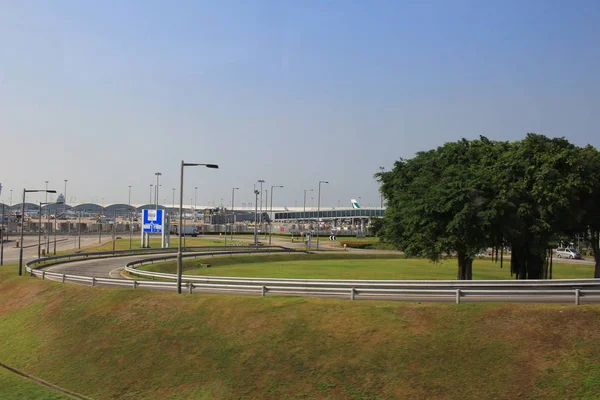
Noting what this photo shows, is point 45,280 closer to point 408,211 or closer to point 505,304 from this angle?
point 408,211

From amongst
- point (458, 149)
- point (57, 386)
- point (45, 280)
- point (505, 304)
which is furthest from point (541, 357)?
point (45, 280)

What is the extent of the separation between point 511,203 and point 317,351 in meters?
20.9

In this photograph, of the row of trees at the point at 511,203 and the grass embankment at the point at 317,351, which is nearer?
the grass embankment at the point at 317,351

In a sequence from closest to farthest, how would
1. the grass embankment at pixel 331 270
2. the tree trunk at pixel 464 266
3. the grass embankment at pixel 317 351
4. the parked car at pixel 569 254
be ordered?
1. the grass embankment at pixel 317 351
2. the tree trunk at pixel 464 266
3. the grass embankment at pixel 331 270
4. the parked car at pixel 569 254

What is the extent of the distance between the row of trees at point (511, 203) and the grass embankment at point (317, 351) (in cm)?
1465

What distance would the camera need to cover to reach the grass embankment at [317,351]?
72.0 ft

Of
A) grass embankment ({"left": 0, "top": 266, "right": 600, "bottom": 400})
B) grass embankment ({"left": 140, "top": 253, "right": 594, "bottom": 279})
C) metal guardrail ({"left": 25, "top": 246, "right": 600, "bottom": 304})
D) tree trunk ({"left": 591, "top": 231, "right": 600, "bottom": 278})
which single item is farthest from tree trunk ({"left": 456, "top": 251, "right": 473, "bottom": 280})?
grass embankment ({"left": 0, "top": 266, "right": 600, "bottom": 400})

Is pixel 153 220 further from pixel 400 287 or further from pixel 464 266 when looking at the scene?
pixel 400 287

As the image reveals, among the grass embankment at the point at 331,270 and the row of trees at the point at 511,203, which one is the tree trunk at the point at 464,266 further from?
the grass embankment at the point at 331,270

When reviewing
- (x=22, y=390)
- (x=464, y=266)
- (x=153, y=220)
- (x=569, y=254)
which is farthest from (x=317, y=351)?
(x=569, y=254)

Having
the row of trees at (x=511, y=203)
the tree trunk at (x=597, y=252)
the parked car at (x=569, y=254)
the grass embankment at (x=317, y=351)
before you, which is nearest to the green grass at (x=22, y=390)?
the grass embankment at (x=317, y=351)

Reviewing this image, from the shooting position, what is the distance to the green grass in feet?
81.7

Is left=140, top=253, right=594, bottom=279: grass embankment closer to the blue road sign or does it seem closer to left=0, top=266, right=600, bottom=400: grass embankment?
left=0, top=266, right=600, bottom=400: grass embankment

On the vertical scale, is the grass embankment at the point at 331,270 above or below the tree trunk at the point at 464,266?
below
